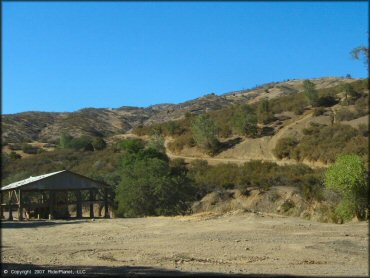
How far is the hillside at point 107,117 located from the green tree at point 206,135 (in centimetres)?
4803

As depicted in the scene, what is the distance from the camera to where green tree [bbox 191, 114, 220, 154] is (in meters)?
69.3

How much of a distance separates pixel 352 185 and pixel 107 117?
126 metres

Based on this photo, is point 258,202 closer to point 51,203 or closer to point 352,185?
point 51,203

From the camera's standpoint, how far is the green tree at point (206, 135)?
227 feet

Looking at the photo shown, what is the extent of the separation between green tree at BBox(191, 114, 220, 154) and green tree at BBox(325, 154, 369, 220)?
42206mm

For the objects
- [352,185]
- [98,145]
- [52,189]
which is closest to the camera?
[352,185]

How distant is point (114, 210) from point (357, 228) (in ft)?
89.3

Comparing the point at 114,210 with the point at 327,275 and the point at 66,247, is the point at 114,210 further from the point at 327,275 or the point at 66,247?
the point at 327,275

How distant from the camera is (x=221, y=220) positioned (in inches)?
1142

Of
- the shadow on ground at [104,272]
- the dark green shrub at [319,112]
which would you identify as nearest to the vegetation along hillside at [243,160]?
the dark green shrub at [319,112]

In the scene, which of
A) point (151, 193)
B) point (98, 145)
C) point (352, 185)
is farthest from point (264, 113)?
point (352, 185)

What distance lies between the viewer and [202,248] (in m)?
18.4

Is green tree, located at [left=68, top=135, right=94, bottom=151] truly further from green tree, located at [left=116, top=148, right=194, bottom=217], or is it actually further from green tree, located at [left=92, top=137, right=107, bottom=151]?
green tree, located at [left=116, top=148, right=194, bottom=217]

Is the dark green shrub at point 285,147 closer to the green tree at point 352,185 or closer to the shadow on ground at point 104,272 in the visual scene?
the green tree at point 352,185
